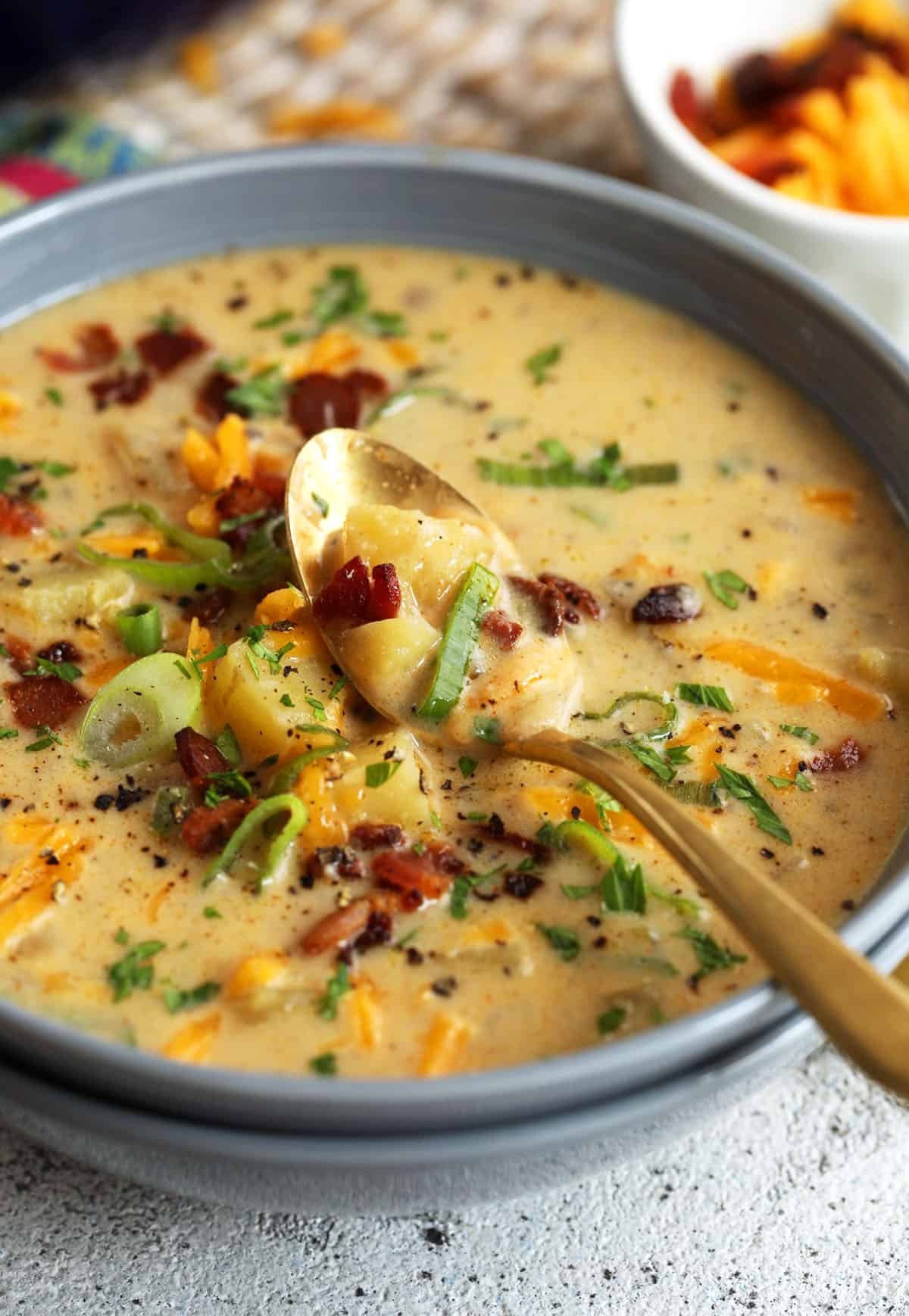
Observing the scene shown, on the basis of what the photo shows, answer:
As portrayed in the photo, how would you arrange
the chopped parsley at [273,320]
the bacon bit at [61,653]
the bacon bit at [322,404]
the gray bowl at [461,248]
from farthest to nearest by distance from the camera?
the chopped parsley at [273,320], the bacon bit at [322,404], the bacon bit at [61,653], the gray bowl at [461,248]

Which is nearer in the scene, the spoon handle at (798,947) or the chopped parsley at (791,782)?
the spoon handle at (798,947)

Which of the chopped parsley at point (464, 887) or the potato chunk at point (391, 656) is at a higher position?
the potato chunk at point (391, 656)

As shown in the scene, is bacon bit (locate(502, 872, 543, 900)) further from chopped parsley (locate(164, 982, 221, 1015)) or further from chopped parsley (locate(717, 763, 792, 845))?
chopped parsley (locate(164, 982, 221, 1015))

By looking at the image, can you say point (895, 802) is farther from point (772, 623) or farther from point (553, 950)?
point (553, 950)

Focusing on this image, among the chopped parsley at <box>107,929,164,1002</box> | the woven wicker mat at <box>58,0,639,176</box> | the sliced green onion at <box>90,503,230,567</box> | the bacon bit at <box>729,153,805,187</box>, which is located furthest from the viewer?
the woven wicker mat at <box>58,0,639,176</box>

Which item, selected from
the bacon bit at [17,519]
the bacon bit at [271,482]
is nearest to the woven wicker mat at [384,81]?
the bacon bit at [271,482]

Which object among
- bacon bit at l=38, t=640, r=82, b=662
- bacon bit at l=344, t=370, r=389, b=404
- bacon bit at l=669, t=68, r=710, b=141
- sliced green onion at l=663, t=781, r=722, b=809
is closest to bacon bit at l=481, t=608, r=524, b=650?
sliced green onion at l=663, t=781, r=722, b=809

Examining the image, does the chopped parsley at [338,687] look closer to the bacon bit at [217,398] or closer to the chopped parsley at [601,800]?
the chopped parsley at [601,800]
